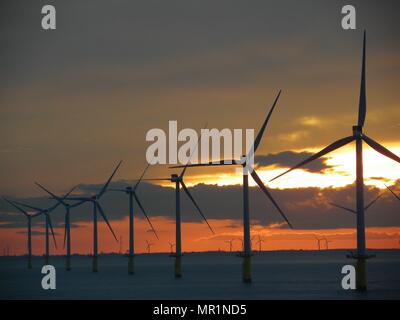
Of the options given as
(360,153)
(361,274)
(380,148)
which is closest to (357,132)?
(360,153)

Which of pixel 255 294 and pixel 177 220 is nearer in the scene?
pixel 255 294

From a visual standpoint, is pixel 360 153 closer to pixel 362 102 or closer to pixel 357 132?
pixel 357 132

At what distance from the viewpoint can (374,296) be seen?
144 metres

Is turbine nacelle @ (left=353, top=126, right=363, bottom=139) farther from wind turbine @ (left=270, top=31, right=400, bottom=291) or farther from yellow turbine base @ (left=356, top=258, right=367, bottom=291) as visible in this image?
yellow turbine base @ (left=356, top=258, right=367, bottom=291)

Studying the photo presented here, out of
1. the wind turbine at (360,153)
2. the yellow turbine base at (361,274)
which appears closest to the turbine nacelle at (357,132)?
the wind turbine at (360,153)

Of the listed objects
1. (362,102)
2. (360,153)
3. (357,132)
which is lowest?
(360,153)

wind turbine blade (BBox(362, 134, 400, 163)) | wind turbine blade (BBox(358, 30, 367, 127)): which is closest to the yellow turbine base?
wind turbine blade (BBox(362, 134, 400, 163))

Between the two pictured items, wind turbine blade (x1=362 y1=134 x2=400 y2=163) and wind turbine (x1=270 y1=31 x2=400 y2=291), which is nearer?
wind turbine blade (x1=362 y1=134 x2=400 y2=163)

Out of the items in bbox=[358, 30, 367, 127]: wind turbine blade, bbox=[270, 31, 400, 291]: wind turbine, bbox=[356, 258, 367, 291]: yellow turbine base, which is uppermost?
bbox=[358, 30, 367, 127]: wind turbine blade
